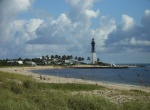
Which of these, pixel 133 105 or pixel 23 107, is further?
pixel 133 105

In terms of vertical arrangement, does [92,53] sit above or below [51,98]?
above

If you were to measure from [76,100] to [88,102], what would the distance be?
2.18 ft

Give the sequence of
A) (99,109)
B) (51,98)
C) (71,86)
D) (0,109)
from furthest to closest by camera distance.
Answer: (71,86) < (51,98) < (99,109) < (0,109)

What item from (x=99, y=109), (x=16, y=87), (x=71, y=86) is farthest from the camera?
(x=71, y=86)

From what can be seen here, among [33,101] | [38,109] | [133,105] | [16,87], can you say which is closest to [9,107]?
[38,109]

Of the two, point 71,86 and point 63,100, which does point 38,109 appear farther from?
point 71,86

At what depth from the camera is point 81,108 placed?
15305 millimetres

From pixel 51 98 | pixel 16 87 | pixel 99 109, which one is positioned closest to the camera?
pixel 99 109

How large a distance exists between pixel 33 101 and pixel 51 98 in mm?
887

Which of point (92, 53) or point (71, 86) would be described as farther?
point (92, 53)

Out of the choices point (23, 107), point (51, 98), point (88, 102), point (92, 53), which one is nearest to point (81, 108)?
point (88, 102)

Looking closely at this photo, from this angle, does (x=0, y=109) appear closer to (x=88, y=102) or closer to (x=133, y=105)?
(x=88, y=102)

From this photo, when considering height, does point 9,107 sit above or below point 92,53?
below

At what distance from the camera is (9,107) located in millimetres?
13422
